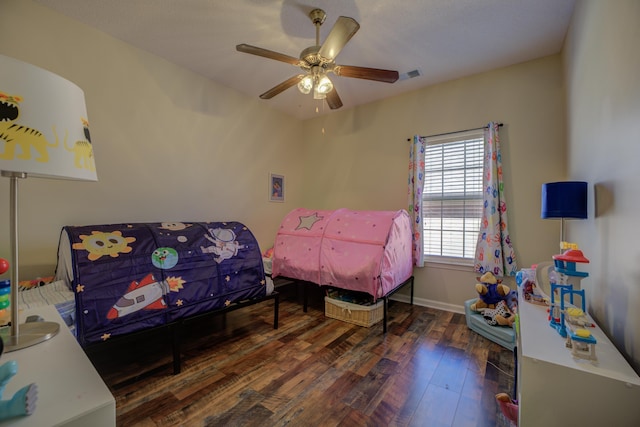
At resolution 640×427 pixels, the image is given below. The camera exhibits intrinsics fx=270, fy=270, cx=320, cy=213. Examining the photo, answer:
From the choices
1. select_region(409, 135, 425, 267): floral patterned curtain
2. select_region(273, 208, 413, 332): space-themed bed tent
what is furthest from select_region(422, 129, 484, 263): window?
select_region(273, 208, 413, 332): space-themed bed tent

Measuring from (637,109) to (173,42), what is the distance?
324 centimetres

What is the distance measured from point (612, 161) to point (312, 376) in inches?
84.9

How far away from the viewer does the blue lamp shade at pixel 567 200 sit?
1.61 m

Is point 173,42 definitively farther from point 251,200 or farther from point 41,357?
point 41,357

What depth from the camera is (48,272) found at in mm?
2146

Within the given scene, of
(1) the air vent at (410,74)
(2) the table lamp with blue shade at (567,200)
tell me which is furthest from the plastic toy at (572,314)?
(1) the air vent at (410,74)

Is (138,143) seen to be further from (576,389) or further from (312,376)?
(576,389)

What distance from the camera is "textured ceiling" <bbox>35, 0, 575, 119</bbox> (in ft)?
6.75

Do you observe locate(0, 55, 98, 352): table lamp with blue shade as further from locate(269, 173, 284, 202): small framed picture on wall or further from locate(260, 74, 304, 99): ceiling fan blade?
locate(269, 173, 284, 202): small framed picture on wall

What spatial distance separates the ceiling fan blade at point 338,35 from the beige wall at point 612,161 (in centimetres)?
126

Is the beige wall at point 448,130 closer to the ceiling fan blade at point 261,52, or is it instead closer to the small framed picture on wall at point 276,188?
the small framed picture on wall at point 276,188

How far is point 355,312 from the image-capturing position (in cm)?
280

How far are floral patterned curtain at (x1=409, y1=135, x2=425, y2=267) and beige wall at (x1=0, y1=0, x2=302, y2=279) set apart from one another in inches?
A: 78.9

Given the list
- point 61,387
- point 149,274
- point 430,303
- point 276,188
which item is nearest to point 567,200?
point 430,303
